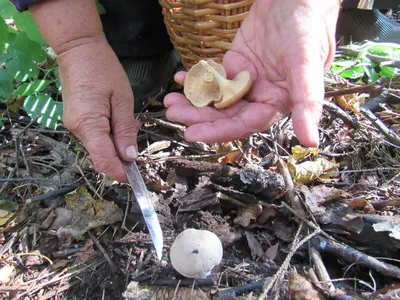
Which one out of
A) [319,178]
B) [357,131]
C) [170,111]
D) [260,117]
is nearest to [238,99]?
[260,117]

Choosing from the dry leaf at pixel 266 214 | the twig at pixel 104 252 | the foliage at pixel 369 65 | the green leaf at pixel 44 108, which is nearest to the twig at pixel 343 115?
the foliage at pixel 369 65

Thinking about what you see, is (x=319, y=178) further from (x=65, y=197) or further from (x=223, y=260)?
(x=65, y=197)

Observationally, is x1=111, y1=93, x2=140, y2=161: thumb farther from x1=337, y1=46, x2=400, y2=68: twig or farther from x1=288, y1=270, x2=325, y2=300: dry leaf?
x1=337, y1=46, x2=400, y2=68: twig

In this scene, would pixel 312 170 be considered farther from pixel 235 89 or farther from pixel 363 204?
pixel 235 89

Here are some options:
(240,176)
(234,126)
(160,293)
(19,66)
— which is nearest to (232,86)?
(234,126)

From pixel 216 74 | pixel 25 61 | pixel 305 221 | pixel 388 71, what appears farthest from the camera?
pixel 388 71

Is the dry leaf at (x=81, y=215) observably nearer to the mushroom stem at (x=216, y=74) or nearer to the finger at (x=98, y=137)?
the finger at (x=98, y=137)
